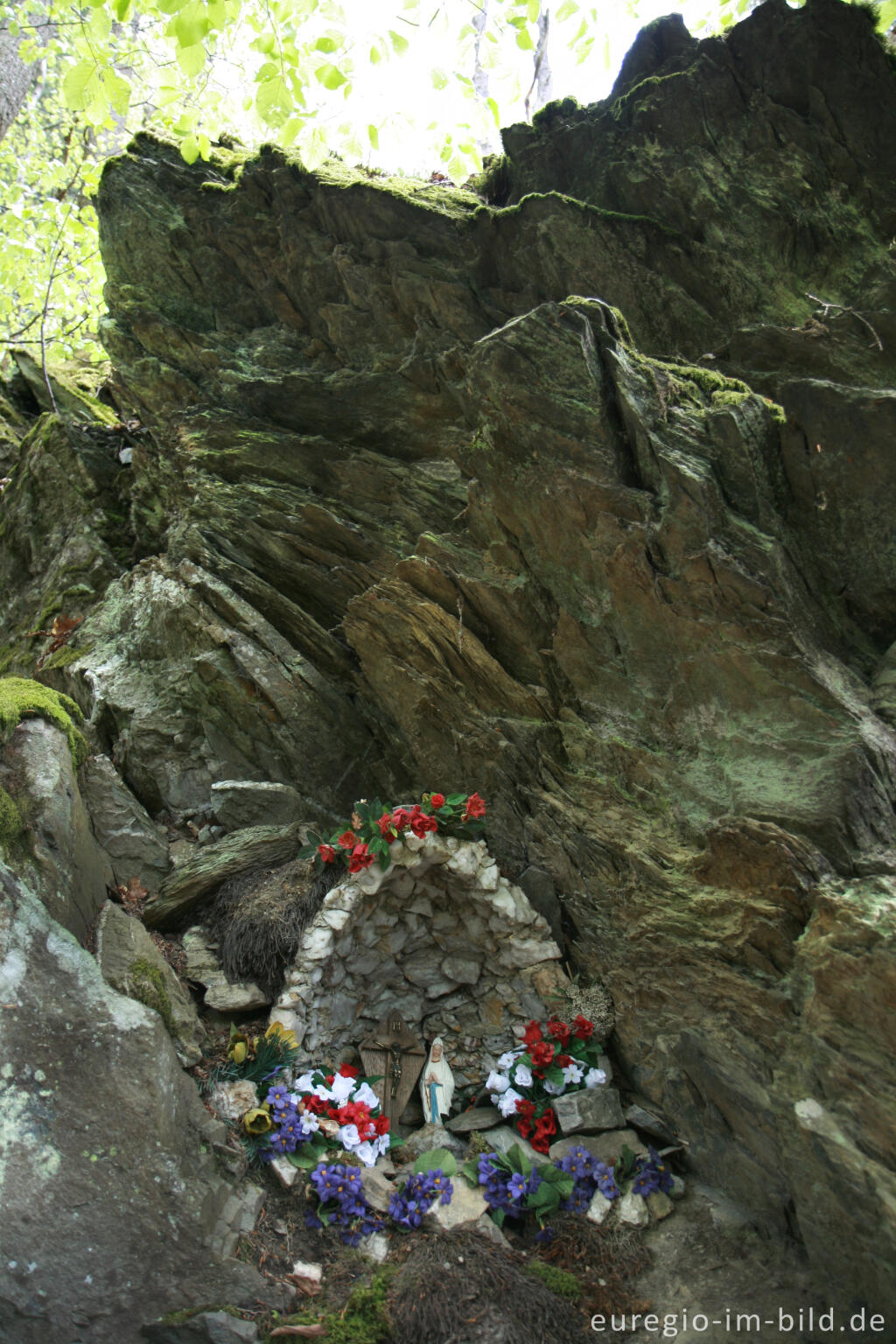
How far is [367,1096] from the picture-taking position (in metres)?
5.53

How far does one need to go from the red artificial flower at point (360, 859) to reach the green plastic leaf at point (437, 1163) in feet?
6.47

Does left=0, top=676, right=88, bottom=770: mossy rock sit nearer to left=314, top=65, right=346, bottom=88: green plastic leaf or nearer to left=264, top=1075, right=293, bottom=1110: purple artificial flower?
left=264, top=1075, right=293, bottom=1110: purple artificial flower

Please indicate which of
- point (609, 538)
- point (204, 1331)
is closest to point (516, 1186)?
point (204, 1331)

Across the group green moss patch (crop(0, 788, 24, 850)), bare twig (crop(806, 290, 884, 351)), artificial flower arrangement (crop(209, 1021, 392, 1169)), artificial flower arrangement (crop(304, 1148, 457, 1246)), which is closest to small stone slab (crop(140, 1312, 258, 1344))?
artificial flower arrangement (crop(304, 1148, 457, 1246))

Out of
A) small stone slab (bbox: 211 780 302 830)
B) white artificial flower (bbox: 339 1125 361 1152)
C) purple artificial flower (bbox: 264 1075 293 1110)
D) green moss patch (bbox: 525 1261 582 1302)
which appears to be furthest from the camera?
small stone slab (bbox: 211 780 302 830)

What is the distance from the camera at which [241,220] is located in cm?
766

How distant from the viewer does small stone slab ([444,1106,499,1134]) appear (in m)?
5.64

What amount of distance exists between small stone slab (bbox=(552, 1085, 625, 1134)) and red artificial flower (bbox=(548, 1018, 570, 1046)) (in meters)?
0.38

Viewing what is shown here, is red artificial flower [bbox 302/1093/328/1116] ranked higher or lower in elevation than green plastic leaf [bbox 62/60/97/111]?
lower

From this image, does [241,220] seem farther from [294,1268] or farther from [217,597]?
[294,1268]

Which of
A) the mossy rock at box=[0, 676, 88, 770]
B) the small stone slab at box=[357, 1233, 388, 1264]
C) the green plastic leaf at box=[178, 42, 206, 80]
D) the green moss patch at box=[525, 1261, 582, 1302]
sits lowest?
the small stone slab at box=[357, 1233, 388, 1264]

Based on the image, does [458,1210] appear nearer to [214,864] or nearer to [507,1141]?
[507,1141]

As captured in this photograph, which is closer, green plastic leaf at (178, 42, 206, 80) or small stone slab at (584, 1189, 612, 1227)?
green plastic leaf at (178, 42, 206, 80)

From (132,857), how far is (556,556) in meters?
4.30
